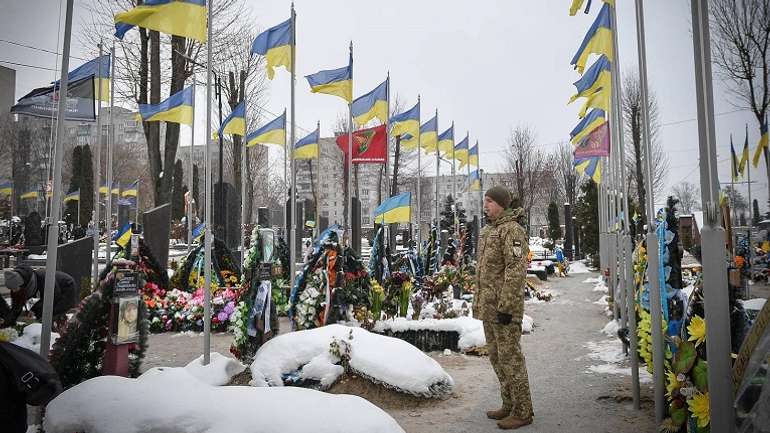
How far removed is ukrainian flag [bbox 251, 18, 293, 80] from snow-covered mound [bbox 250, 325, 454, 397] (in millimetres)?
5770

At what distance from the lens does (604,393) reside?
535cm

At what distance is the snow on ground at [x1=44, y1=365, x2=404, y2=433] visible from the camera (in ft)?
9.93

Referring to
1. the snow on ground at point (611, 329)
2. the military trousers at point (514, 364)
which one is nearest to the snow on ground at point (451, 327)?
the snow on ground at point (611, 329)

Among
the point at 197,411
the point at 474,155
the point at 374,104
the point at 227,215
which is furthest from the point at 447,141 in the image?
the point at 197,411

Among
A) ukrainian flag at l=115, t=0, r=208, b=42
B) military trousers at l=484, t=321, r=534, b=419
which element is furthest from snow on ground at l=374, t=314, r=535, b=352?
ukrainian flag at l=115, t=0, r=208, b=42

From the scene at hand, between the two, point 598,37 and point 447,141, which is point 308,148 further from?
point 598,37

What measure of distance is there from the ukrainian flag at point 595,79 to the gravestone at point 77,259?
10.5m

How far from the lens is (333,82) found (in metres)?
10.6

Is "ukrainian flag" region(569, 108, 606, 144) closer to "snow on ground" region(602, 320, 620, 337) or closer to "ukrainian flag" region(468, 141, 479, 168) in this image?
"snow on ground" region(602, 320, 620, 337)

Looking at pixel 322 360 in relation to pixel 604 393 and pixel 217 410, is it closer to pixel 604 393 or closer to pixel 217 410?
pixel 217 410

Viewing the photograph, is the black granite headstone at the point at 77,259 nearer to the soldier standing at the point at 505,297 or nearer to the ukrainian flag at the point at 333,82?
the ukrainian flag at the point at 333,82

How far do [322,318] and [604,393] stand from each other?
3724mm

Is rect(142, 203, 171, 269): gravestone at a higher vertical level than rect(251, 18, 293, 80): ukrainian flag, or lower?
lower

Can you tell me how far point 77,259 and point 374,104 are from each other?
7.97 meters
